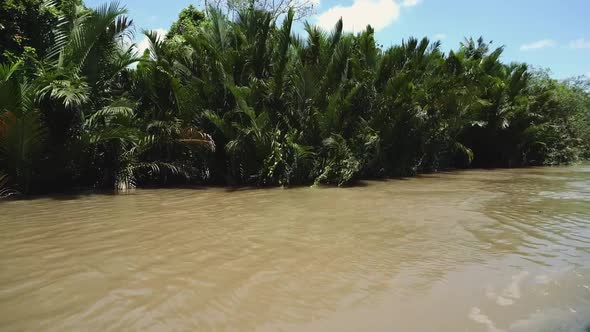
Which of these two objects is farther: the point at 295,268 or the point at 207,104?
the point at 207,104

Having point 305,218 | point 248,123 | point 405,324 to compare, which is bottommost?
point 405,324

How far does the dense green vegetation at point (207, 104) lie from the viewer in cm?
757

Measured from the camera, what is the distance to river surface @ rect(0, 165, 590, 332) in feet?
8.45

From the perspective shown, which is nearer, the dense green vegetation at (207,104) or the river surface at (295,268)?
the river surface at (295,268)

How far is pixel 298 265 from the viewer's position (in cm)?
353

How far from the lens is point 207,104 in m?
9.12

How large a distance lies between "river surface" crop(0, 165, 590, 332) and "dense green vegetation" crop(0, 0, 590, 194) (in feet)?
6.22

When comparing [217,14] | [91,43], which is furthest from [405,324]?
[217,14]

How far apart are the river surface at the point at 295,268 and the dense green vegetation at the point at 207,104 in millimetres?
1895

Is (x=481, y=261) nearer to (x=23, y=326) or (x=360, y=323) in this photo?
(x=360, y=323)

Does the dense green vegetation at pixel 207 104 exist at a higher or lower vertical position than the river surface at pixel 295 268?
higher

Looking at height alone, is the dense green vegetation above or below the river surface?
above

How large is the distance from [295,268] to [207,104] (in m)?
6.33

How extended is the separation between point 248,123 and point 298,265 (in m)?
5.68
